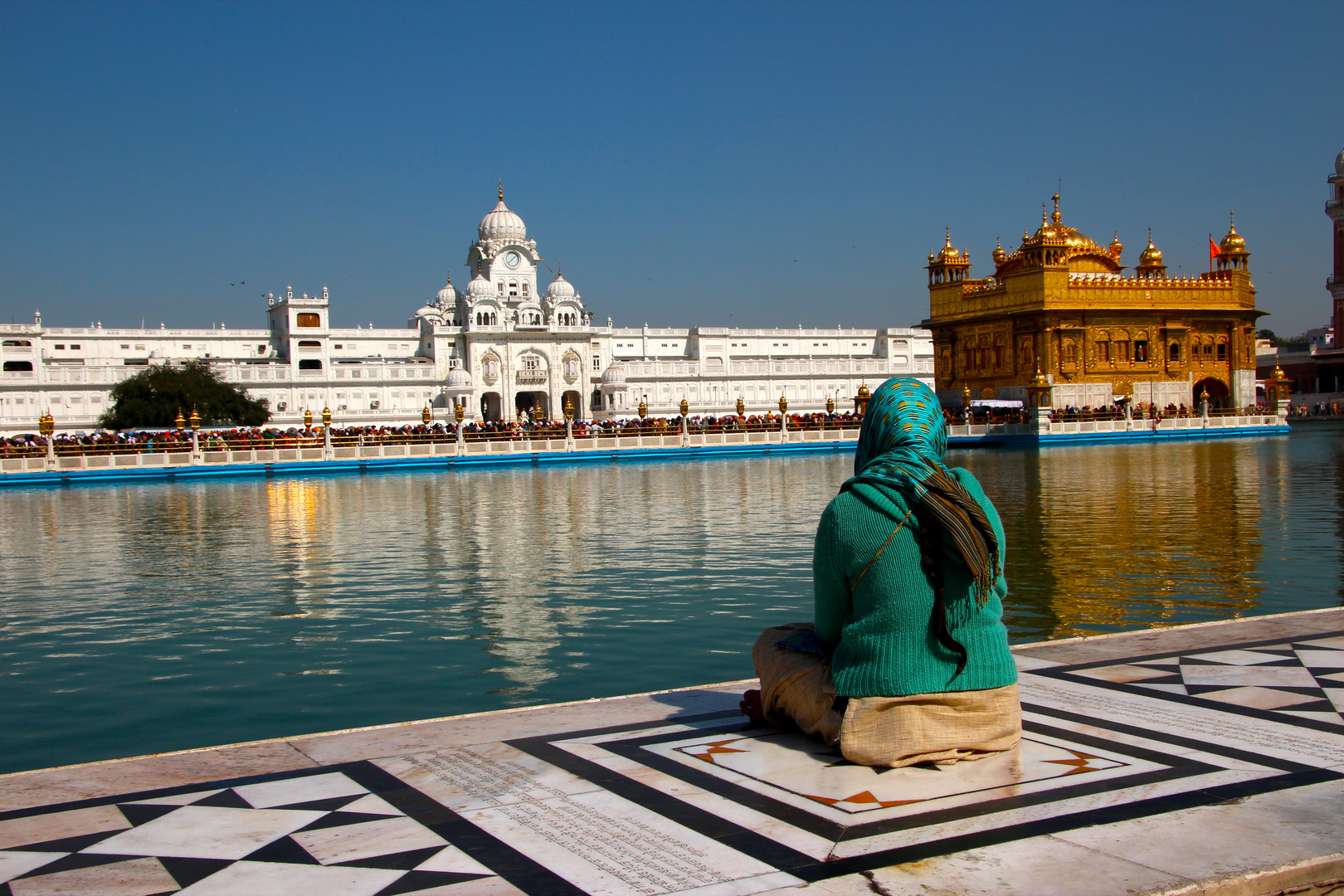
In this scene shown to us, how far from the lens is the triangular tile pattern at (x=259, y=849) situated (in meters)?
3.54

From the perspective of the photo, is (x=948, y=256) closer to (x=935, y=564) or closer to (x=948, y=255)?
(x=948, y=255)

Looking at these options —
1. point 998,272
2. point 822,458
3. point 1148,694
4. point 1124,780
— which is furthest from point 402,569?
point 998,272

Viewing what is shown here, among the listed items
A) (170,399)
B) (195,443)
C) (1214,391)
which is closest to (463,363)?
(170,399)

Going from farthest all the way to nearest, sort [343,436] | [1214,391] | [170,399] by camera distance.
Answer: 1. [170,399]
2. [1214,391]
3. [343,436]

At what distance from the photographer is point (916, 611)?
4.37 m

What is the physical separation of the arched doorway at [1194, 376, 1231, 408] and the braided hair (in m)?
54.2

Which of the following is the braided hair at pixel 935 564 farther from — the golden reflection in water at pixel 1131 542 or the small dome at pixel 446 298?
the small dome at pixel 446 298

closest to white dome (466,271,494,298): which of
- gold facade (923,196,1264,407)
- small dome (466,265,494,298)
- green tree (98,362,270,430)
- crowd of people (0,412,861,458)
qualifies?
small dome (466,265,494,298)

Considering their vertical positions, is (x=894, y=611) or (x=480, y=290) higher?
(x=480, y=290)

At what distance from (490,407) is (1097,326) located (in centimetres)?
3705

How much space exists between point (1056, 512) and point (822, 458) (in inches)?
839

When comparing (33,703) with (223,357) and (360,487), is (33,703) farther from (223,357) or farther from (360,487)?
(223,357)

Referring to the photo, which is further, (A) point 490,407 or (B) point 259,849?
(A) point 490,407

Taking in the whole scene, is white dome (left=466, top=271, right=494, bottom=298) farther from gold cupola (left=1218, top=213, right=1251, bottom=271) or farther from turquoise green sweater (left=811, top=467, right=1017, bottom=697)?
turquoise green sweater (left=811, top=467, right=1017, bottom=697)
